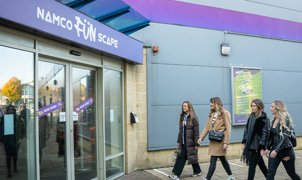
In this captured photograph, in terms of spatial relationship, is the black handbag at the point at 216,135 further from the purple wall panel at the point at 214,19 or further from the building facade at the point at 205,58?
the purple wall panel at the point at 214,19

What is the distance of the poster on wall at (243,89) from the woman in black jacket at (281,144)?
356 cm

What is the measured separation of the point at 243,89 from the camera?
28.1ft

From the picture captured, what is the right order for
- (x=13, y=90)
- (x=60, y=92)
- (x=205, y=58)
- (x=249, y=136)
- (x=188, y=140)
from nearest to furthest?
(x=13, y=90) < (x=60, y=92) < (x=249, y=136) < (x=188, y=140) < (x=205, y=58)

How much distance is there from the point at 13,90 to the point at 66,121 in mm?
1240

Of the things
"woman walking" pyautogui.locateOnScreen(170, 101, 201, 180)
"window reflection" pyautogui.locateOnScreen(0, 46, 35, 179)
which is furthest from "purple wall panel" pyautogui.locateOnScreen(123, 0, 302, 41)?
"window reflection" pyautogui.locateOnScreen(0, 46, 35, 179)

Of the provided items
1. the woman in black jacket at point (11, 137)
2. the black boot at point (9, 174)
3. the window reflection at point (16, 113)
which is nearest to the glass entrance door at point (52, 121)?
the window reflection at point (16, 113)

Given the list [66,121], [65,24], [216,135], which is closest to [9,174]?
[66,121]

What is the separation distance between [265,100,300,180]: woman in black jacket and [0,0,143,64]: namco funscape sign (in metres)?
3.23

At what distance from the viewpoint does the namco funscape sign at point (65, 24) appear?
11.4ft

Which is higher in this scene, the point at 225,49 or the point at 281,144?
the point at 225,49

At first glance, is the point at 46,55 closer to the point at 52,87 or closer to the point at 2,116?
the point at 52,87

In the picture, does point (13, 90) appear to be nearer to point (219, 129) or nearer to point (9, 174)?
point (9, 174)

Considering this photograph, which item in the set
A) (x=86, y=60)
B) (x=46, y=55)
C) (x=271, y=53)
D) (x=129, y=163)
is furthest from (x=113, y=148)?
(x=271, y=53)

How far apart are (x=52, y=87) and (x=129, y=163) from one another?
2.85 metres
